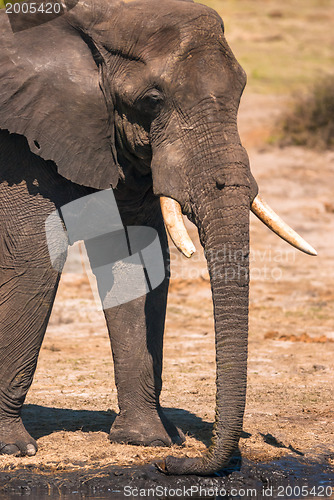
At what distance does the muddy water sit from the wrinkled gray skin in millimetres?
132

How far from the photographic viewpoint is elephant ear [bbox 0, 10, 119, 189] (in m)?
5.26

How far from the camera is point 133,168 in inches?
217

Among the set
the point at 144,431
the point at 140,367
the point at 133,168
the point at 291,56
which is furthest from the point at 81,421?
the point at 291,56

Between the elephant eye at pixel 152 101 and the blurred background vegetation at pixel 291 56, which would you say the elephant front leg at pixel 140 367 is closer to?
the elephant eye at pixel 152 101

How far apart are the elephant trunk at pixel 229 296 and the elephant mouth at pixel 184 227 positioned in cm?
14

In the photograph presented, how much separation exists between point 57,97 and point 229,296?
1.51 m

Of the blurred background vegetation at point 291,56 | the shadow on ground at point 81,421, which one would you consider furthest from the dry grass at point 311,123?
the shadow on ground at point 81,421

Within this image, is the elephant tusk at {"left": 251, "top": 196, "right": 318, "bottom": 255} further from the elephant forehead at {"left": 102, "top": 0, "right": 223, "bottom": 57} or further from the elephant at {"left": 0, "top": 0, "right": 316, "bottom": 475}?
the elephant forehead at {"left": 102, "top": 0, "right": 223, "bottom": 57}

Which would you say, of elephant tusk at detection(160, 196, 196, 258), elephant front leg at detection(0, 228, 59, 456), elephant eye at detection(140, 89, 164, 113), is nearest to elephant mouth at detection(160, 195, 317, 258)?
elephant tusk at detection(160, 196, 196, 258)

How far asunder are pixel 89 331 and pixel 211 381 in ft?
6.84

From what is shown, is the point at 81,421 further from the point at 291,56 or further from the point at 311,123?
the point at 291,56

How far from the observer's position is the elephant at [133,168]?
186 inches

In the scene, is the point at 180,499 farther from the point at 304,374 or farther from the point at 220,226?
the point at 304,374

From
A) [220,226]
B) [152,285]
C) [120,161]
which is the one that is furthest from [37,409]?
[220,226]
